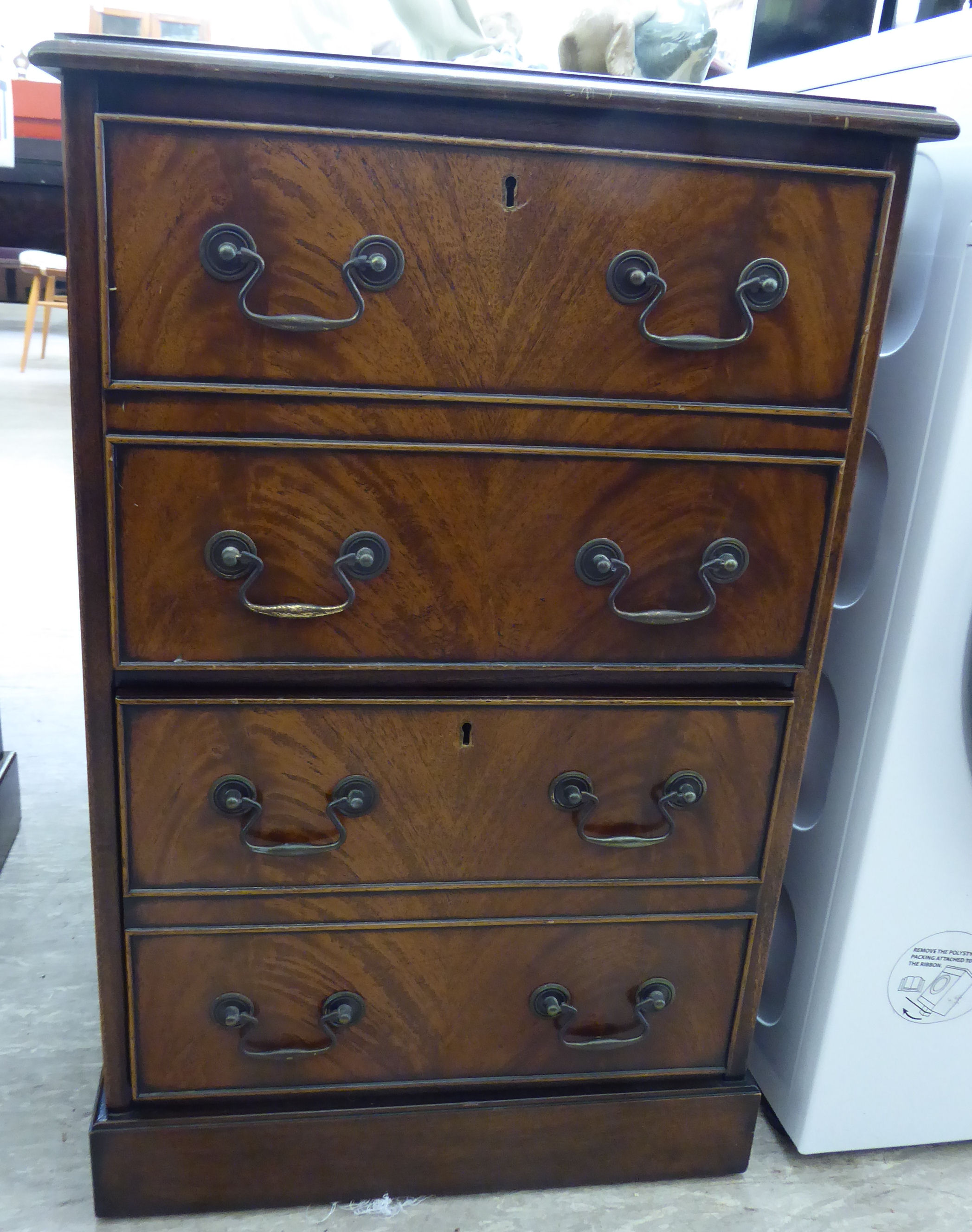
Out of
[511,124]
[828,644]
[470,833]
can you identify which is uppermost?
[511,124]

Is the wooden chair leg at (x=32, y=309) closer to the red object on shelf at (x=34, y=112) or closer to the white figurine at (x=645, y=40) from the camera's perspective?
the red object on shelf at (x=34, y=112)

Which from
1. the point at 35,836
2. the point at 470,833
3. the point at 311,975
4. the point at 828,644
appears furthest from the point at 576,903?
the point at 35,836

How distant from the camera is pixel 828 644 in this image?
0.91 m

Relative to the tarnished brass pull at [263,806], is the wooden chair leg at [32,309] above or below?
below

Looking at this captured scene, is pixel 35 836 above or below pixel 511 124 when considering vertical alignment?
below

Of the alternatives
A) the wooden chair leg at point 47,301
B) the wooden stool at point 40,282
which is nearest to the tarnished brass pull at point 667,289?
the wooden stool at point 40,282

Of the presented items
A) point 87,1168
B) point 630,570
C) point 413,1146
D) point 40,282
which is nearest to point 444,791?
point 630,570

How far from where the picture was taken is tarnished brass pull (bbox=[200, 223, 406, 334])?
0.62 meters

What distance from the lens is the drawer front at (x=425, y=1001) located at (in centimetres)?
78

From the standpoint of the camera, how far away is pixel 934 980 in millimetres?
896

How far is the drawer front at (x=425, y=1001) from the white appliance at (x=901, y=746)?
0.12 m

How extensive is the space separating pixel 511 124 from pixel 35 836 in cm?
113

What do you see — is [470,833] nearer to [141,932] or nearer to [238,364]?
[141,932]

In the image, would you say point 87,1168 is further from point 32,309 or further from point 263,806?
point 32,309
